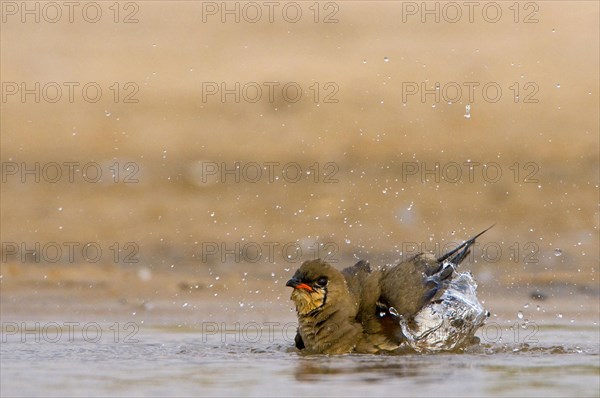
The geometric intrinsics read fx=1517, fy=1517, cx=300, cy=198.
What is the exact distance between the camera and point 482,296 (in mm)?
13680

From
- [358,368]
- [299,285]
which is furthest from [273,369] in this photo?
[299,285]

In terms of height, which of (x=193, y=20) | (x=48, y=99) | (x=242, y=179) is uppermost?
(x=193, y=20)

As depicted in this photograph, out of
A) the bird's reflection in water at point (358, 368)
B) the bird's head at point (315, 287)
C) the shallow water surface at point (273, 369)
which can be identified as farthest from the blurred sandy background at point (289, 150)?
the bird's reflection in water at point (358, 368)

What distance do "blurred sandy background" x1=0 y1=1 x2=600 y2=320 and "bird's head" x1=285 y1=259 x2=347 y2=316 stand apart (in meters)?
2.52

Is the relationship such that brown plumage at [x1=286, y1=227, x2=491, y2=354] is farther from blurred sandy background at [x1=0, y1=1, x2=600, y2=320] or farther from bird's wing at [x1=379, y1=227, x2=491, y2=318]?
blurred sandy background at [x1=0, y1=1, x2=600, y2=320]

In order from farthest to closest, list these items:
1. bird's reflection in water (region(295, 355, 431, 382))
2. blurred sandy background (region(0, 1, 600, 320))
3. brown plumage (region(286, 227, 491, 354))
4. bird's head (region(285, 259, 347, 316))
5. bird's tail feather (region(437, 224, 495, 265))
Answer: blurred sandy background (region(0, 1, 600, 320))
bird's tail feather (region(437, 224, 495, 265))
bird's head (region(285, 259, 347, 316))
brown plumage (region(286, 227, 491, 354))
bird's reflection in water (region(295, 355, 431, 382))

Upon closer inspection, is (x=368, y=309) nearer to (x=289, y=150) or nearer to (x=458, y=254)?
(x=458, y=254)

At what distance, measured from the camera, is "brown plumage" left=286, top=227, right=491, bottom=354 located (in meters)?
10.0

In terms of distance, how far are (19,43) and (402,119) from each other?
19.0ft

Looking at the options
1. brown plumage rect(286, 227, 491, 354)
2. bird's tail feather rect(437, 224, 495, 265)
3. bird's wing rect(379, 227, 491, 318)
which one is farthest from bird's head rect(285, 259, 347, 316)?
bird's tail feather rect(437, 224, 495, 265)

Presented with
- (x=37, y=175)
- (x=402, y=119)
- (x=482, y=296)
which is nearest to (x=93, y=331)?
(x=482, y=296)

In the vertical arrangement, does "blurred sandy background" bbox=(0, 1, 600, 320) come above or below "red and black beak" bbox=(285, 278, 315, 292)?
above

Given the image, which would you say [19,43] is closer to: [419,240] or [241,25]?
[241,25]

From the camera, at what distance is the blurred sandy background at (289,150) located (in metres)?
14.3
